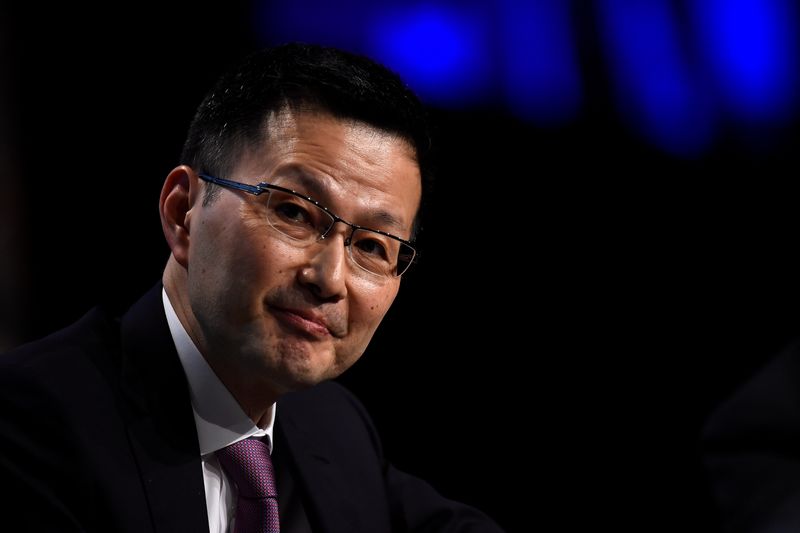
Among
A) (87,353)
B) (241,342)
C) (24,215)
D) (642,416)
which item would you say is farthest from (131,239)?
(642,416)

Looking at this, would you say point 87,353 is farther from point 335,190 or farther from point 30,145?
point 30,145

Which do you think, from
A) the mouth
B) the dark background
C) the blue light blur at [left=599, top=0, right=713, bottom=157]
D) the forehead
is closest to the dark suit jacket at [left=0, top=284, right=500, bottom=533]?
the mouth

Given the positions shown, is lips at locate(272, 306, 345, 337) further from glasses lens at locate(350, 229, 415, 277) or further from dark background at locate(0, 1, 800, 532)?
dark background at locate(0, 1, 800, 532)

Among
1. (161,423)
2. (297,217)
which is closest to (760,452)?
(297,217)

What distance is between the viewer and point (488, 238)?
8.47 ft

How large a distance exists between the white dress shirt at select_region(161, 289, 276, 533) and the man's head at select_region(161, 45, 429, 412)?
23 millimetres

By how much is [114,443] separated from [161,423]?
0.30 ft

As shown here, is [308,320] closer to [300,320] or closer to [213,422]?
[300,320]

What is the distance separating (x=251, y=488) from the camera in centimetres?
151

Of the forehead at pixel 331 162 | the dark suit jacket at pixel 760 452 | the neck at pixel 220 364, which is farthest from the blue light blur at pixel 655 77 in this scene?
the neck at pixel 220 364

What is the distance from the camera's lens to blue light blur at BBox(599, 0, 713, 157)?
2607mm

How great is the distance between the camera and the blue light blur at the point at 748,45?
2.66 m

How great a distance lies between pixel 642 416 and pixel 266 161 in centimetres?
160

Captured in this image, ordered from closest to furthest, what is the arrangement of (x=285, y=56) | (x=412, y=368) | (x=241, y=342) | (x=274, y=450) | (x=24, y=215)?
(x=241, y=342) < (x=285, y=56) < (x=274, y=450) < (x=24, y=215) < (x=412, y=368)
